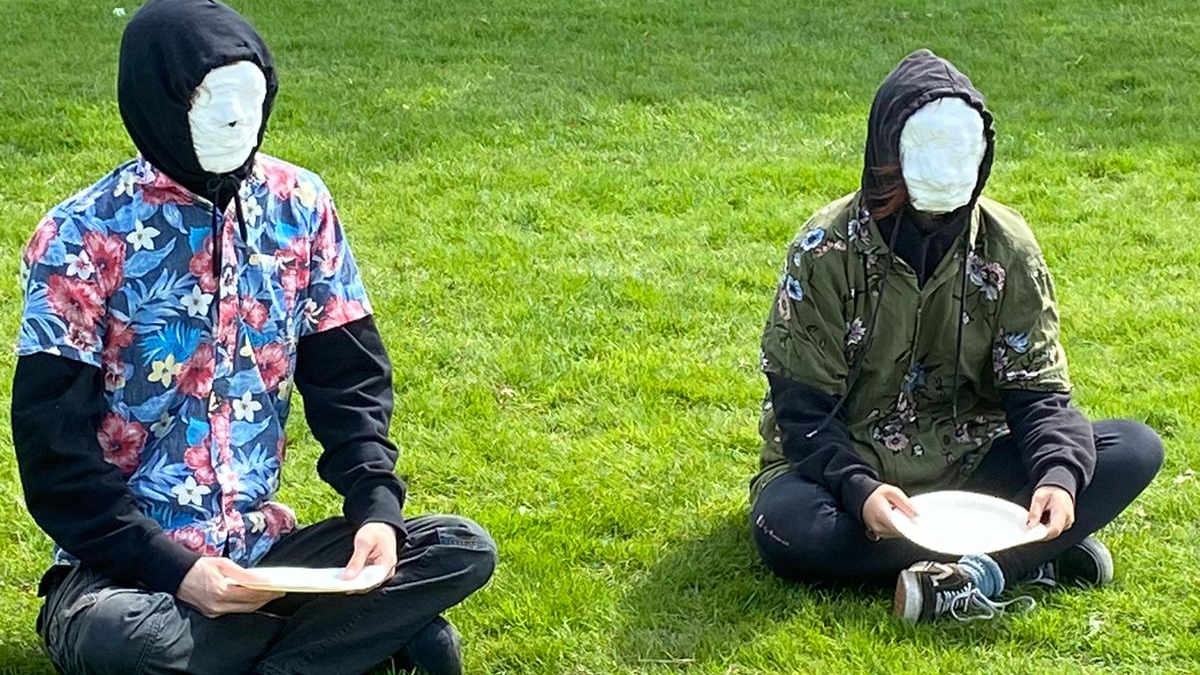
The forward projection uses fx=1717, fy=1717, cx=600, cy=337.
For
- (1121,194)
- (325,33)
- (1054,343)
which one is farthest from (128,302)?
(325,33)

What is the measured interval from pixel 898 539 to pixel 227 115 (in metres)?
1.68

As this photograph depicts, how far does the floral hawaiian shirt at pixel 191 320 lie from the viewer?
123 inches

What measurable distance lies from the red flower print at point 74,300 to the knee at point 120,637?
20.1 inches

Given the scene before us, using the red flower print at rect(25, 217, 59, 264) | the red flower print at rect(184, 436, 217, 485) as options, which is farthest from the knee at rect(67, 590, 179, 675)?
the red flower print at rect(25, 217, 59, 264)

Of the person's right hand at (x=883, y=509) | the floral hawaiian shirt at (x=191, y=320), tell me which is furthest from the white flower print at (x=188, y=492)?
the person's right hand at (x=883, y=509)

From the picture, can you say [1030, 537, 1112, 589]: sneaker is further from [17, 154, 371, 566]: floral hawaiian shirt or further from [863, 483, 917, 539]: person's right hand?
[17, 154, 371, 566]: floral hawaiian shirt

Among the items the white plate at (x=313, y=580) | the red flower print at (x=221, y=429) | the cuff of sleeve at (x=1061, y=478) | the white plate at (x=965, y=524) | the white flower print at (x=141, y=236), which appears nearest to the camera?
the white plate at (x=313, y=580)

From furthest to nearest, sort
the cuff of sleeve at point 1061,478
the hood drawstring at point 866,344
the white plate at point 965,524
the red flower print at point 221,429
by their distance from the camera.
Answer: the hood drawstring at point 866,344 < the cuff of sleeve at point 1061,478 < the white plate at point 965,524 < the red flower print at point 221,429

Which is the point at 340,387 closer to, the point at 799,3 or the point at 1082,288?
the point at 1082,288

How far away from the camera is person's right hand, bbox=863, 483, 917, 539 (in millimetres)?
3580

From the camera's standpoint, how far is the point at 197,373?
325cm

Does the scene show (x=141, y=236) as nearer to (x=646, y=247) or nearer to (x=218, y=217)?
(x=218, y=217)

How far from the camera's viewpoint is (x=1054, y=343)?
3.88 metres

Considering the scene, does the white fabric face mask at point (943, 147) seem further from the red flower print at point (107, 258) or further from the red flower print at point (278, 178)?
the red flower print at point (107, 258)
